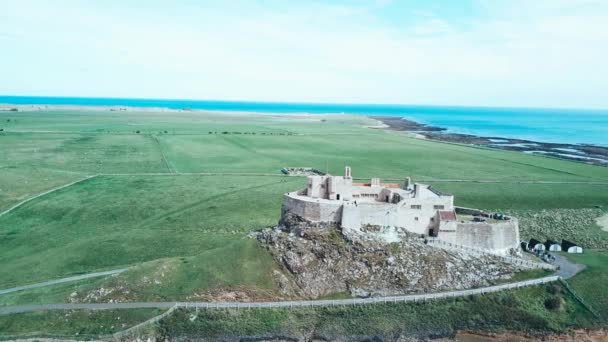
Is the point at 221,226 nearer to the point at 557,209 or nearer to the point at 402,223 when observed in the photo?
the point at 402,223

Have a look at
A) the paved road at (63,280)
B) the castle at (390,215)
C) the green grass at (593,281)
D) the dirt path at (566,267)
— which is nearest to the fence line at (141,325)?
the paved road at (63,280)

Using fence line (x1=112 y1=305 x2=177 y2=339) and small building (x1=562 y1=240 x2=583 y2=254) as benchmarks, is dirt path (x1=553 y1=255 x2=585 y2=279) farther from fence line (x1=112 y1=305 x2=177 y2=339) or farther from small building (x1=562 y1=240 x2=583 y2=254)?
fence line (x1=112 y1=305 x2=177 y2=339)

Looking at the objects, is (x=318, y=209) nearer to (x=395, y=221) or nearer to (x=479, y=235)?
(x=395, y=221)

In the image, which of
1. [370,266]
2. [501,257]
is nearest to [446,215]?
[501,257]

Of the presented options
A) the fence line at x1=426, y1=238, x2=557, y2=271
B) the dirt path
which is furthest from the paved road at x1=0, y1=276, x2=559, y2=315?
the dirt path

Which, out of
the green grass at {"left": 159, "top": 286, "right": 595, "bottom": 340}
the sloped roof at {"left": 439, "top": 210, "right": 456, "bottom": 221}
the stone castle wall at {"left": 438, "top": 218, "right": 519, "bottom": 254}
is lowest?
the green grass at {"left": 159, "top": 286, "right": 595, "bottom": 340}

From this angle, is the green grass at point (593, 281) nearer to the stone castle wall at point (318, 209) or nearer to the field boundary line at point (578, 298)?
the field boundary line at point (578, 298)
